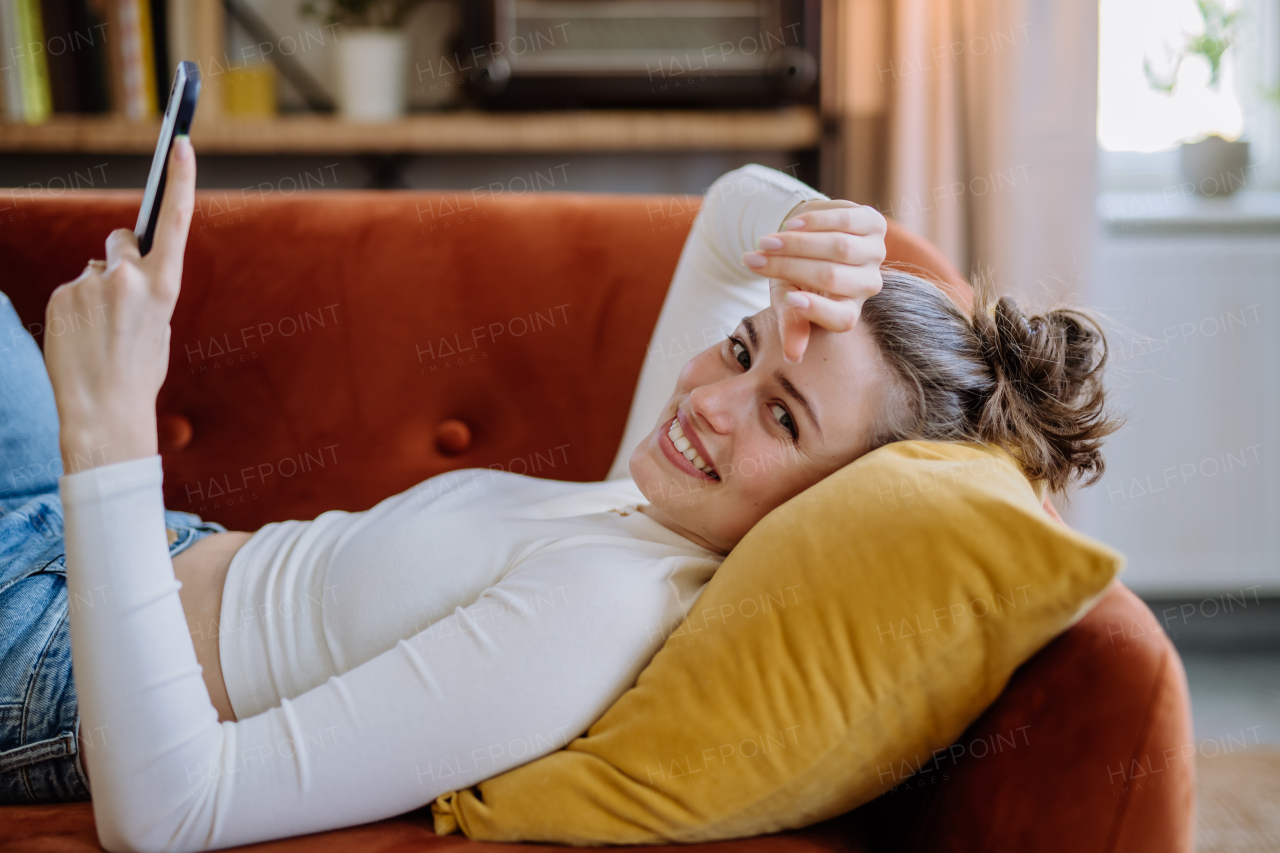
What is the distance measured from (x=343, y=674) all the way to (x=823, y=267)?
1.71 feet

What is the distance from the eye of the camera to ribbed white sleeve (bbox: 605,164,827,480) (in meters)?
1.10

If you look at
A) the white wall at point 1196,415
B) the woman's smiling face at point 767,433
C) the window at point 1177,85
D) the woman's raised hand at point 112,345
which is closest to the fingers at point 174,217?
the woman's raised hand at point 112,345

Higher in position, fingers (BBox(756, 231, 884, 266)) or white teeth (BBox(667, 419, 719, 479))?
fingers (BBox(756, 231, 884, 266))

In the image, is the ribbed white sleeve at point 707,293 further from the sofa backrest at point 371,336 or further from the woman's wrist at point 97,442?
the woman's wrist at point 97,442

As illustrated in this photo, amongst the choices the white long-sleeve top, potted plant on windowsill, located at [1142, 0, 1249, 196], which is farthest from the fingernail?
potted plant on windowsill, located at [1142, 0, 1249, 196]

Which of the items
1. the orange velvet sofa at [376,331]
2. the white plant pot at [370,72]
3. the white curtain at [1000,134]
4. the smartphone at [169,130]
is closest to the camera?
the smartphone at [169,130]

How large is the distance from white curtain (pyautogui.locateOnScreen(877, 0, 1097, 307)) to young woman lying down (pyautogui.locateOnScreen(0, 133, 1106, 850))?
89 cm

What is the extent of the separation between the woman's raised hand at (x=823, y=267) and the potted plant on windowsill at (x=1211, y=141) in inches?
66.2

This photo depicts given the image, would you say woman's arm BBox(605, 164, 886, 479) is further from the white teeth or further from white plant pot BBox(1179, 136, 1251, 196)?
white plant pot BBox(1179, 136, 1251, 196)

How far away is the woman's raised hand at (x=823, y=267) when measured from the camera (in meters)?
0.78

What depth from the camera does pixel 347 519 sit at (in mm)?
967

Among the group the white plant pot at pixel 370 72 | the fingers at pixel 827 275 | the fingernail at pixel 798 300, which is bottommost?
the fingernail at pixel 798 300

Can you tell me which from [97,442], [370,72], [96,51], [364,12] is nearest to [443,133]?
[370,72]

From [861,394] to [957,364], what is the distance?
4.2 inches
